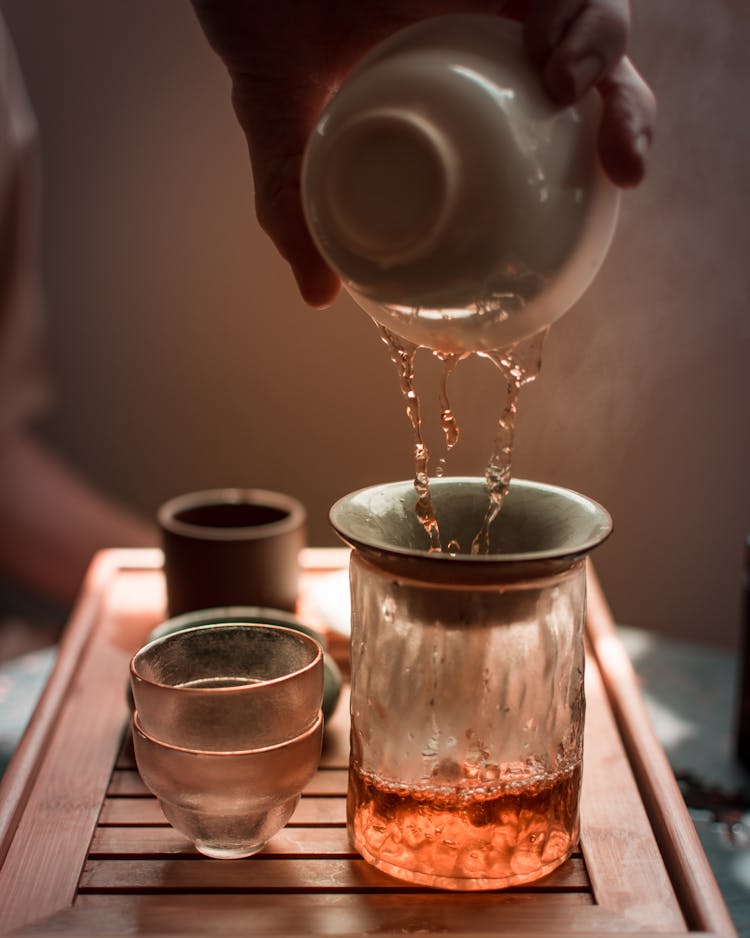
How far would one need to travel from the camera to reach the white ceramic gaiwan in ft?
1.95

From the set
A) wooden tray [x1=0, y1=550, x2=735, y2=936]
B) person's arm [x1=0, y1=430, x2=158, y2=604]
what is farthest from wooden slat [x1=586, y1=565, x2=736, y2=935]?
person's arm [x1=0, y1=430, x2=158, y2=604]

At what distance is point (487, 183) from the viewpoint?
1.95 feet

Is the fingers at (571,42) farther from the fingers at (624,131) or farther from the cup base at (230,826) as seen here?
the cup base at (230,826)

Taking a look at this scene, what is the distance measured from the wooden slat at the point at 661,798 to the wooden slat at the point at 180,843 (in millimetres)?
214

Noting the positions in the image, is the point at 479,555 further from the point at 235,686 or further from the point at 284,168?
the point at 284,168

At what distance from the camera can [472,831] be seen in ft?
2.27

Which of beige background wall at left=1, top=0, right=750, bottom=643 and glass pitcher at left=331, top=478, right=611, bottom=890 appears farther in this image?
beige background wall at left=1, top=0, right=750, bottom=643

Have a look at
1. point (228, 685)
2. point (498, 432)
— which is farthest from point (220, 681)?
point (498, 432)

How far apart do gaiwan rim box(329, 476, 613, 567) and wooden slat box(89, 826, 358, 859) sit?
0.21m

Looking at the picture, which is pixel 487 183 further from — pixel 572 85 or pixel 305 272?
pixel 305 272

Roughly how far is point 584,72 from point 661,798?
0.50 m

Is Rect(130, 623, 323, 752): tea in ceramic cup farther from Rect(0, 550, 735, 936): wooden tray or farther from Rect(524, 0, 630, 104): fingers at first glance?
Rect(524, 0, 630, 104): fingers

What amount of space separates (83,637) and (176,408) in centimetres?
119

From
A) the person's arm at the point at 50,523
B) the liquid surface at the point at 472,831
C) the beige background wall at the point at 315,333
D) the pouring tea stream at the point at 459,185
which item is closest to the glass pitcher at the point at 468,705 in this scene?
the liquid surface at the point at 472,831
